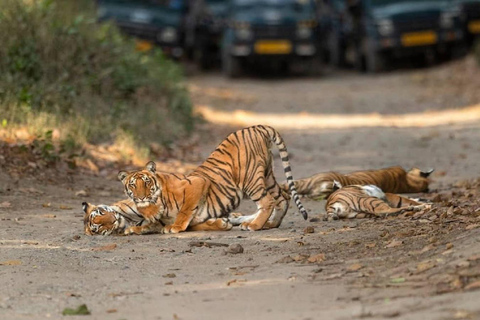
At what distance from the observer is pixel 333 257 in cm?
780

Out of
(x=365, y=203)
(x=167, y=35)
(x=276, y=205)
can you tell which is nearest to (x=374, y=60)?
(x=167, y=35)

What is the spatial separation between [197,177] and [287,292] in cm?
244

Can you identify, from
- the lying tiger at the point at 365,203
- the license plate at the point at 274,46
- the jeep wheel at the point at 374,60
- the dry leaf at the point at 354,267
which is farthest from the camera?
the jeep wheel at the point at 374,60

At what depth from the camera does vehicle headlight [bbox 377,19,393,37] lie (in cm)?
2539

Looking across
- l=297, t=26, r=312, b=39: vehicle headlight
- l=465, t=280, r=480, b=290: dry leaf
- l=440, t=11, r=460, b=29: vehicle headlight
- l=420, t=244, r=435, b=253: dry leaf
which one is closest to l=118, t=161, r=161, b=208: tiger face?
l=420, t=244, r=435, b=253: dry leaf

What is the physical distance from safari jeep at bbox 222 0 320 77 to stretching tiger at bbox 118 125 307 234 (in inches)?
632

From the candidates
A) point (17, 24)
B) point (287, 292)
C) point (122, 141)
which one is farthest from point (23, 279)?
point (17, 24)

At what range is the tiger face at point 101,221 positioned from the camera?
29.3 feet

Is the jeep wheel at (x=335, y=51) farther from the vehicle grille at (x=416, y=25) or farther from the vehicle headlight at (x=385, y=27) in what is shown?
the vehicle grille at (x=416, y=25)

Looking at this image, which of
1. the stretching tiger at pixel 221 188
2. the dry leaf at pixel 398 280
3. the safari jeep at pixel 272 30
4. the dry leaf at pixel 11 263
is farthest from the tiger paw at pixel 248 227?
the safari jeep at pixel 272 30

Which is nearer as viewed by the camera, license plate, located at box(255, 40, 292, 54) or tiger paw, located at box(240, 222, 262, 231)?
tiger paw, located at box(240, 222, 262, 231)

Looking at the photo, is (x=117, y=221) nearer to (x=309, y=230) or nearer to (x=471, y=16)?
(x=309, y=230)

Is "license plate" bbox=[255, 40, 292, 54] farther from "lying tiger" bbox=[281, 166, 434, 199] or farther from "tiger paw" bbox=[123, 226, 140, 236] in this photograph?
"tiger paw" bbox=[123, 226, 140, 236]

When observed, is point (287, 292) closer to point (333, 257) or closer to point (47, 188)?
point (333, 257)
